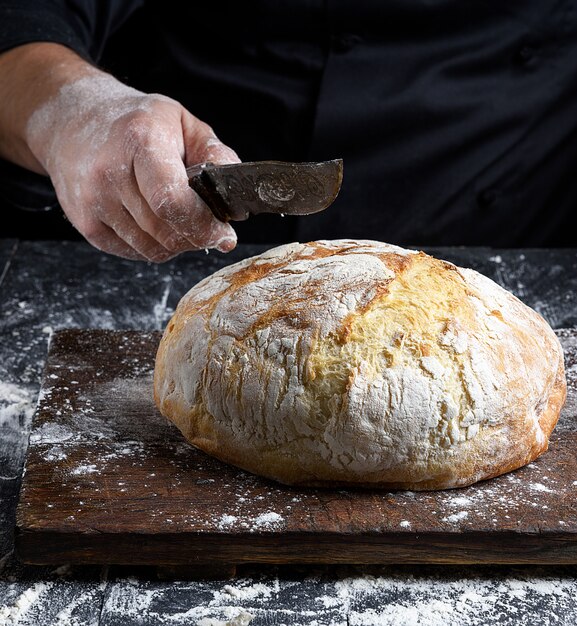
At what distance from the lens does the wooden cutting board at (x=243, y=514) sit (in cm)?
129

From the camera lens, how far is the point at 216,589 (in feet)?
4.26

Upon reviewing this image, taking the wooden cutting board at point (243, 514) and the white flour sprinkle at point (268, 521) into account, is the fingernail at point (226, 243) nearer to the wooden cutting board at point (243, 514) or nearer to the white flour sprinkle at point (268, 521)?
the wooden cutting board at point (243, 514)

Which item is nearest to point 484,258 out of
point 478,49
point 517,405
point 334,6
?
point 478,49

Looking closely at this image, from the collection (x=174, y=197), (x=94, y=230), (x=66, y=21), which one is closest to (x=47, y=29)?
(x=66, y=21)

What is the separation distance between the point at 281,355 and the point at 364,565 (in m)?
0.36

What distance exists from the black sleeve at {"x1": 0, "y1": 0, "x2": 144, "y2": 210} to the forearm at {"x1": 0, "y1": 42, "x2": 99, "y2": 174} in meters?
0.04

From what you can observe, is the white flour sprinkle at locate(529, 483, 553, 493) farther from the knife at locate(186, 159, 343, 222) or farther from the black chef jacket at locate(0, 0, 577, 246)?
the black chef jacket at locate(0, 0, 577, 246)

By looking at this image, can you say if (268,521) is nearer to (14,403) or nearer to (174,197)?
(174,197)

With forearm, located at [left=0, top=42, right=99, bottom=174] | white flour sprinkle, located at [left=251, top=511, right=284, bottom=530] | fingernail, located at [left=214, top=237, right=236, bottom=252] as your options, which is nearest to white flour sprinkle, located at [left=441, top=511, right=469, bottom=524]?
white flour sprinkle, located at [left=251, top=511, right=284, bottom=530]

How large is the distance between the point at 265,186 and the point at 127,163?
317mm

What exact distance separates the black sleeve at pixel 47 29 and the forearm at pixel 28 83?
1.5 inches

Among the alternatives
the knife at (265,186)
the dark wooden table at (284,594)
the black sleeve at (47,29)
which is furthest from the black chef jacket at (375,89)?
the dark wooden table at (284,594)

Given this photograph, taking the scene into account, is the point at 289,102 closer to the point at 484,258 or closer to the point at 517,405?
the point at 484,258

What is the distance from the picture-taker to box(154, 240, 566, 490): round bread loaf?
1.38 m
